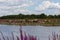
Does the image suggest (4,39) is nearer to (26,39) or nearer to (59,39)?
(26,39)

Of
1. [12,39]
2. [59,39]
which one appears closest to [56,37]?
[59,39]

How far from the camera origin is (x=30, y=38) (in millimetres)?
1417

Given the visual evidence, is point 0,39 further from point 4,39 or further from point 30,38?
point 30,38

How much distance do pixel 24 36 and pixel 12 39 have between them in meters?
0.09

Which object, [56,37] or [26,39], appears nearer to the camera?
[26,39]

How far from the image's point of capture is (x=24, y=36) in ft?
4.64

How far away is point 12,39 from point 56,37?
309mm

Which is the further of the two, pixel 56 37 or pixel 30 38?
pixel 56 37

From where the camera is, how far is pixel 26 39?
140cm

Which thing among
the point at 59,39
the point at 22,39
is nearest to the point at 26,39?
the point at 22,39

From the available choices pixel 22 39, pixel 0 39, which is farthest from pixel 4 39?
pixel 22 39

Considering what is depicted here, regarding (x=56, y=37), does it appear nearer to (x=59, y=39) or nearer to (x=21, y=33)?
(x=59, y=39)

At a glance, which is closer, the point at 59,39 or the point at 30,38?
the point at 30,38

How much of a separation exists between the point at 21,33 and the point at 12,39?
0.08 metres
